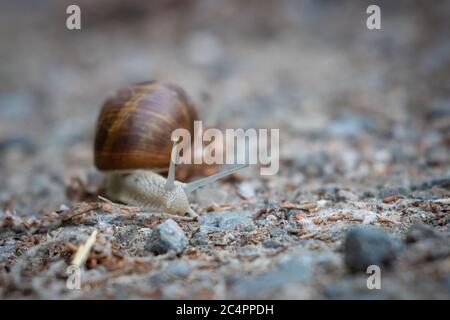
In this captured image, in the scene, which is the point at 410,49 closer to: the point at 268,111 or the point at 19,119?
the point at 268,111

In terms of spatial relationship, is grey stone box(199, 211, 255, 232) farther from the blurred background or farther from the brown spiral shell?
the blurred background

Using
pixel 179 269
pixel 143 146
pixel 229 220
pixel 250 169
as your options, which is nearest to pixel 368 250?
pixel 179 269

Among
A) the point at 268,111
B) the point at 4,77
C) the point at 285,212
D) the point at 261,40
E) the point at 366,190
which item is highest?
the point at 261,40

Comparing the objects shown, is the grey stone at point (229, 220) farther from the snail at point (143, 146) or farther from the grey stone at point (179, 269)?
the grey stone at point (179, 269)

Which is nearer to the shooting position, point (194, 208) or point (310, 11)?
point (194, 208)

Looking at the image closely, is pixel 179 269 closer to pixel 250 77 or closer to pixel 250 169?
pixel 250 169

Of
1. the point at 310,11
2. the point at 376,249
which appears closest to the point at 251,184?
the point at 376,249

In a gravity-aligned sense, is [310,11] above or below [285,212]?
above
